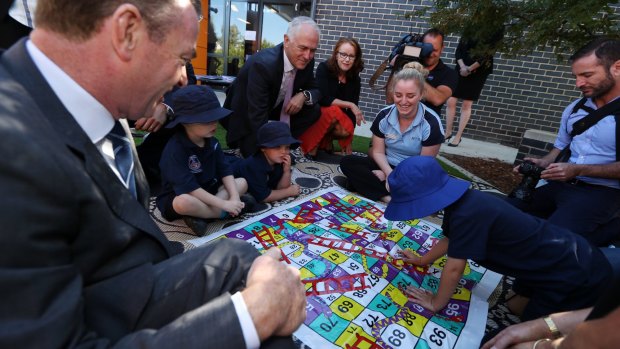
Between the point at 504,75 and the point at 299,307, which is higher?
the point at 504,75

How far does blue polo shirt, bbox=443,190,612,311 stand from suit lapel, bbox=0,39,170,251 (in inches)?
55.5

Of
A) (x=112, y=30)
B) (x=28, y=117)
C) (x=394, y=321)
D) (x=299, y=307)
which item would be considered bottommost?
(x=394, y=321)

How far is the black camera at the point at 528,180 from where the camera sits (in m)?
2.67

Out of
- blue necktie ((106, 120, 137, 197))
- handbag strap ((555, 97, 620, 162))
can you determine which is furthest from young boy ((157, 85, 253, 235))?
handbag strap ((555, 97, 620, 162))

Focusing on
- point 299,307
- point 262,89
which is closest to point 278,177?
point 262,89

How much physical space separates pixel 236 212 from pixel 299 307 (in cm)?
150

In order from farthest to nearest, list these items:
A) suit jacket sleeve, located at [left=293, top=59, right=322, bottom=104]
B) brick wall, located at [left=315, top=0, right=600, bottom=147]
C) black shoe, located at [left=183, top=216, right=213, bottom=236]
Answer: brick wall, located at [left=315, top=0, right=600, bottom=147] < suit jacket sleeve, located at [left=293, top=59, right=322, bottom=104] < black shoe, located at [left=183, top=216, right=213, bottom=236]

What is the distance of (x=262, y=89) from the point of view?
10.8 feet

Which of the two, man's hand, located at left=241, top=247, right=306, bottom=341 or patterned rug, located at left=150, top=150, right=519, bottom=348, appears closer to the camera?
man's hand, located at left=241, top=247, right=306, bottom=341

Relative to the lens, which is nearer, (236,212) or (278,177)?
(236,212)

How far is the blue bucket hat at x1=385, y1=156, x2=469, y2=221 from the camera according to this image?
1.61 m

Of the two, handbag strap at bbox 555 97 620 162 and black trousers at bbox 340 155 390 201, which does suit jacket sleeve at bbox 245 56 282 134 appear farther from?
handbag strap at bbox 555 97 620 162

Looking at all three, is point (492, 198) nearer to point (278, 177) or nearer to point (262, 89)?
point (278, 177)

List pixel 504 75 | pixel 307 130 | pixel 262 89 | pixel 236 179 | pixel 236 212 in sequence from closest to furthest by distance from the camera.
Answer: pixel 236 212 < pixel 236 179 < pixel 262 89 < pixel 307 130 < pixel 504 75
